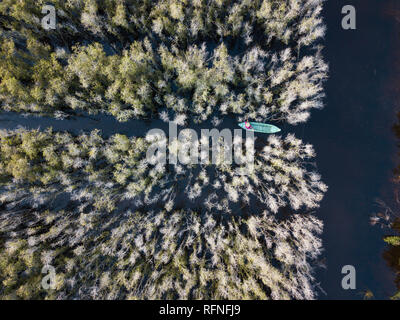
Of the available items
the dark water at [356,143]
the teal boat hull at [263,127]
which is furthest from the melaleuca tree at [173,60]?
the dark water at [356,143]

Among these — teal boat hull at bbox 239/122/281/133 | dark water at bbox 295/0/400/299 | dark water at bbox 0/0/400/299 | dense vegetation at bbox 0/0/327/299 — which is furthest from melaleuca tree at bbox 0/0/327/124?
dark water at bbox 295/0/400/299

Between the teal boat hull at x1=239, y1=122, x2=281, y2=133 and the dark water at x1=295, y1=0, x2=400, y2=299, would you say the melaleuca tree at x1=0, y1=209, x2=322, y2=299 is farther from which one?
the teal boat hull at x1=239, y1=122, x2=281, y2=133

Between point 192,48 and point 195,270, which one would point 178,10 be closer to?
point 192,48

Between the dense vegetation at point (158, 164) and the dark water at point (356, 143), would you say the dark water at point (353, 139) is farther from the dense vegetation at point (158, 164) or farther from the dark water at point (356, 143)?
the dense vegetation at point (158, 164)

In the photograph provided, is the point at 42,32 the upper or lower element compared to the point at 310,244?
upper

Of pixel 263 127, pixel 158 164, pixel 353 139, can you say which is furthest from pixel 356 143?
pixel 158 164

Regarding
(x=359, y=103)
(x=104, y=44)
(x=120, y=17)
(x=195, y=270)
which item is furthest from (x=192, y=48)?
(x=195, y=270)
